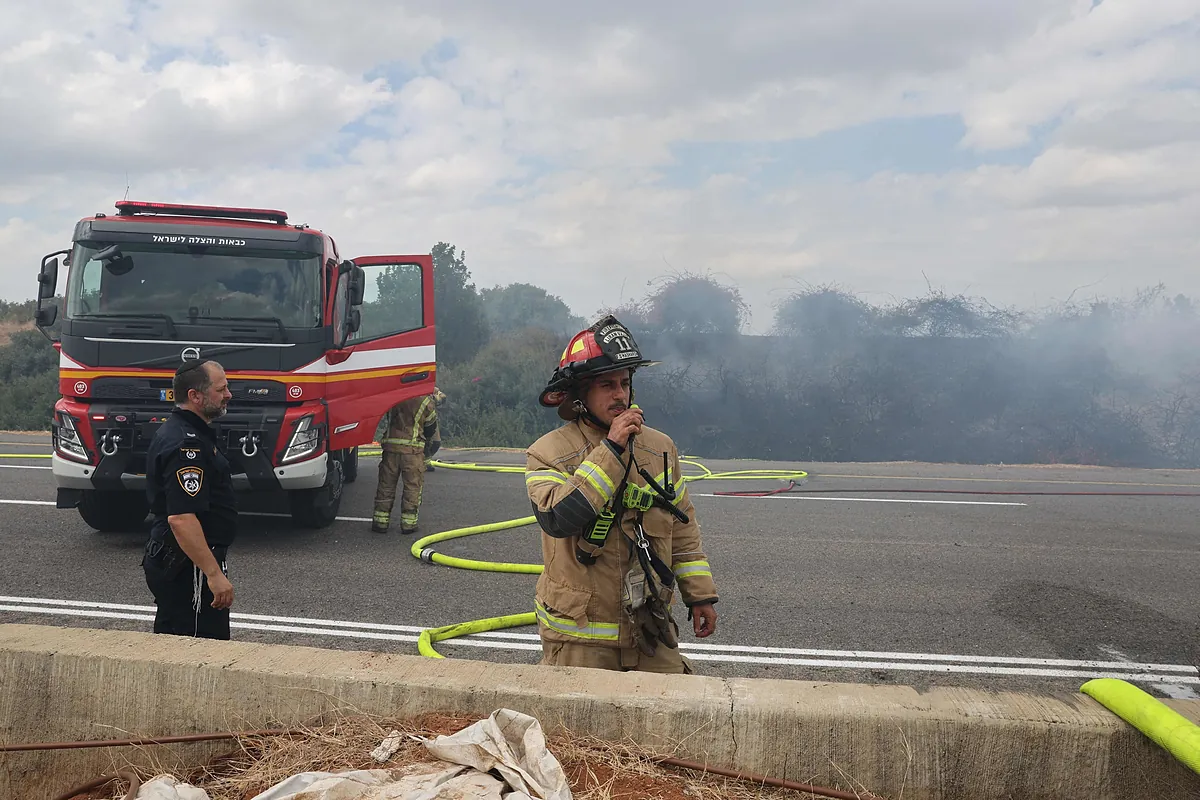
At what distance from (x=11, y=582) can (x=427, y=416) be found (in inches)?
138

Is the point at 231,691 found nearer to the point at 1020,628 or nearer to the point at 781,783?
the point at 781,783

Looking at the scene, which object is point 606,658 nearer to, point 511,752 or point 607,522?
point 607,522

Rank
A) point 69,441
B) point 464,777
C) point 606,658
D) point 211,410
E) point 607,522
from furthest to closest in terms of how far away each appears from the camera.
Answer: point 69,441 < point 211,410 < point 606,658 < point 607,522 < point 464,777

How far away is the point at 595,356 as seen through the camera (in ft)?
9.35

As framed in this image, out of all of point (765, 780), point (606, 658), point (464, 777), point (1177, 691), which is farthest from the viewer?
point (1177, 691)

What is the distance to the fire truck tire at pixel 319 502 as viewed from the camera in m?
7.73

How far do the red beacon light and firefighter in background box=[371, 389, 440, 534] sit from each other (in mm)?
2151

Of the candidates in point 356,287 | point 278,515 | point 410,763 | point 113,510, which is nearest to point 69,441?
point 113,510

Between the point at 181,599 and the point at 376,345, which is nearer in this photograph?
the point at 181,599

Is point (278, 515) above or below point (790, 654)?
above

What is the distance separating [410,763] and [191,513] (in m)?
1.76

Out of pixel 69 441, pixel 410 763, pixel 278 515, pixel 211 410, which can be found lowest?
pixel 278 515

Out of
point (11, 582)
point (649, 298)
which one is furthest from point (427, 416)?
point (649, 298)

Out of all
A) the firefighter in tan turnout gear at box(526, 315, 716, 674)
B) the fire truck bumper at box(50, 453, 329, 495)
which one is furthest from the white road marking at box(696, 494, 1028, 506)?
the firefighter in tan turnout gear at box(526, 315, 716, 674)
